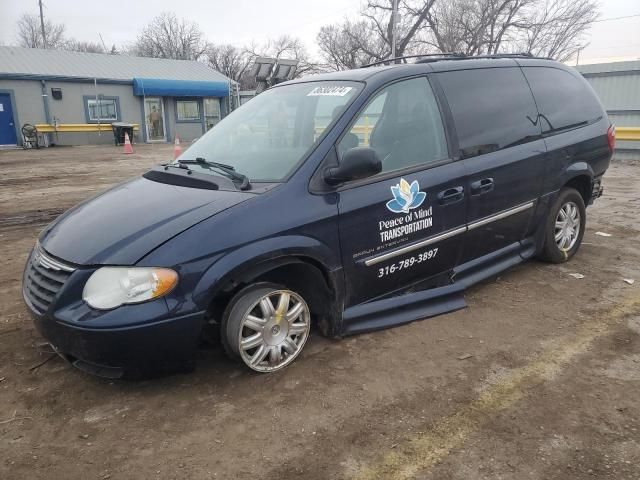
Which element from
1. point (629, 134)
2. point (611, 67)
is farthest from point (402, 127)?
point (611, 67)

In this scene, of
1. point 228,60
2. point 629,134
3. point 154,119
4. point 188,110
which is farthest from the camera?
point 228,60

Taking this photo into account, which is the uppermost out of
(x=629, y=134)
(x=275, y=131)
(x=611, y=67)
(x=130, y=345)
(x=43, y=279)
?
(x=611, y=67)

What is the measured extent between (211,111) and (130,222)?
1111 inches

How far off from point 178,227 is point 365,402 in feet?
4.68

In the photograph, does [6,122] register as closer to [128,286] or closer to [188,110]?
[188,110]

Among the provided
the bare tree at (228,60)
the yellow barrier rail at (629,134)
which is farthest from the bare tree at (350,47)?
the yellow barrier rail at (629,134)

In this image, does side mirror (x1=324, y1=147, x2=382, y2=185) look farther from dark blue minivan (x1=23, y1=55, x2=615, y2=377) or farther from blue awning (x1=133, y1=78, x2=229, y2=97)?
blue awning (x1=133, y1=78, x2=229, y2=97)

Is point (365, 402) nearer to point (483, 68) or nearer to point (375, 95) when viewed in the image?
point (375, 95)

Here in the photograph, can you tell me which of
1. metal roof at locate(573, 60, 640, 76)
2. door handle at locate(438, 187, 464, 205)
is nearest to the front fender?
door handle at locate(438, 187, 464, 205)

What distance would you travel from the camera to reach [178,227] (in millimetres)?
2811

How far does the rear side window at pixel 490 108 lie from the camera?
12.9ft

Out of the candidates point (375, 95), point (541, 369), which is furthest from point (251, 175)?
point (541, 369)

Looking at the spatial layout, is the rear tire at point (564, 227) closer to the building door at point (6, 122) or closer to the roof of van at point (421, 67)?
the roof of van at point (421, 67)

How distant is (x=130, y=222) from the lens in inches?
116
